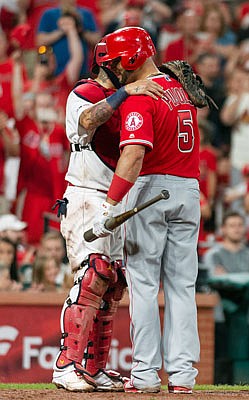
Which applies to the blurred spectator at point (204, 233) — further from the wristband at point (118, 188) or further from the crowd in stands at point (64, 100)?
the wristband at point (118, 188)

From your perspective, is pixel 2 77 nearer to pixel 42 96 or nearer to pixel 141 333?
pixel 42 96

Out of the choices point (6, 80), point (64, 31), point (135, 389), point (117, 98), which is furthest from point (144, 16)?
point (135, 389)

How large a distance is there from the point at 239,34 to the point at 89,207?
9.78 m

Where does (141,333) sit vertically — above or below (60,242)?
below

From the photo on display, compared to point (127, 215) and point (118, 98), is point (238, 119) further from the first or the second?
point (127, 215)

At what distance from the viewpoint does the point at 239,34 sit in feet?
56.4

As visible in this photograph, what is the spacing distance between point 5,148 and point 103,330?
624 cm

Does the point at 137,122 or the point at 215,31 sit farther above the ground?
the point at 215,31

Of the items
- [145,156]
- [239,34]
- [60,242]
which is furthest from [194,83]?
[239,34]

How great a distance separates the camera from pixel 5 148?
13961 millimetres

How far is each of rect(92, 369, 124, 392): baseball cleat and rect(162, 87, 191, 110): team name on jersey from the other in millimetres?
1918

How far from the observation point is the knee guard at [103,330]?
8.02 metres

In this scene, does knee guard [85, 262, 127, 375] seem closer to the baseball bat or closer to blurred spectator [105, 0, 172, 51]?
the baseball bat

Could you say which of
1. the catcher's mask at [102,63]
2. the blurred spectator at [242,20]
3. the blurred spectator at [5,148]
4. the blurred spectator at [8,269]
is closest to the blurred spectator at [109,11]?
the blurred spectator at [242,20]
